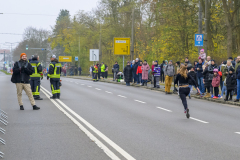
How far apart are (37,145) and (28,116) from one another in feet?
14.4

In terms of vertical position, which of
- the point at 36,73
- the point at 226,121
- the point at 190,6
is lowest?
the point at 226,121

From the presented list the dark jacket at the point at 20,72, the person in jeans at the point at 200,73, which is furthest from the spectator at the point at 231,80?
the dark jacket at the point at 20,72

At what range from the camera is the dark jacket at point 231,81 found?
1653 centimetres

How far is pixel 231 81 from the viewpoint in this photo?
16578mm

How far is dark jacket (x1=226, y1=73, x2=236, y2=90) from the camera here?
1653 centimetres

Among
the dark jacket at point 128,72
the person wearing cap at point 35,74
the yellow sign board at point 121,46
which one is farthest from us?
the yellow sign board at point 121,46

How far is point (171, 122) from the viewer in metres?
10.6

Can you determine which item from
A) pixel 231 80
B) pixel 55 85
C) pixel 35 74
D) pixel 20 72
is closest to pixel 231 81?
pixel 231 80

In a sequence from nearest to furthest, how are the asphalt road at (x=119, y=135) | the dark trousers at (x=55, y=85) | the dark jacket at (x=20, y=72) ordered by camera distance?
the asphalt road at (x=119, y=135), the dark jacket at (x=20, y=72), the dark trousers at (x=55, y=85)

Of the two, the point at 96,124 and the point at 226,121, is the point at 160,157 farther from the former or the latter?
the point at 226,121

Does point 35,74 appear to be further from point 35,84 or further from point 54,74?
point 54,74

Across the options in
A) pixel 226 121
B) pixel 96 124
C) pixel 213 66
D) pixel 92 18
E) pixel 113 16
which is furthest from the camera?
pixel 92 18

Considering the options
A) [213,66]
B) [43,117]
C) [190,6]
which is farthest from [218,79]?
[190,6]

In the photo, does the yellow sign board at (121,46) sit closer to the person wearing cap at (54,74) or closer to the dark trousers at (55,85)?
the dark trousers at (55,85)
